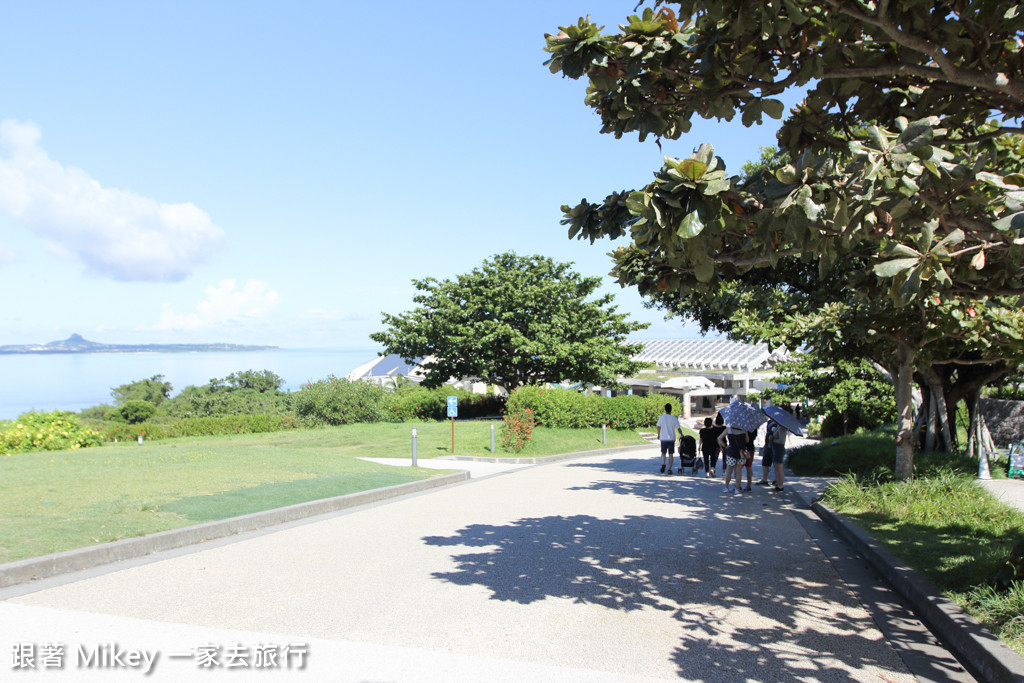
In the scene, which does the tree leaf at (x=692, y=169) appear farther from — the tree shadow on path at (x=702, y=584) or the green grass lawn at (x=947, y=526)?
the green grass lawn at (x=947, y=526)

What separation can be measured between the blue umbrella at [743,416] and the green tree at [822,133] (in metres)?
6.71

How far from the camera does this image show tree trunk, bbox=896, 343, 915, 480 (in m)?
11.4

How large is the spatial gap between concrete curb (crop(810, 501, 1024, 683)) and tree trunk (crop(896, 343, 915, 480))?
3.88 metres

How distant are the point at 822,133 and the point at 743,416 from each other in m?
7.92

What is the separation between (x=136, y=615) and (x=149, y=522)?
3244mm

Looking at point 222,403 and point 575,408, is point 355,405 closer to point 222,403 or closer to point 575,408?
point 575,408

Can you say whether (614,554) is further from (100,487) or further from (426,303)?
(426,303)

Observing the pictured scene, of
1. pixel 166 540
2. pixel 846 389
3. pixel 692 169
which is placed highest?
pixel 692 169

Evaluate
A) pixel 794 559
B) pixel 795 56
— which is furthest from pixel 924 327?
pixel 795 56

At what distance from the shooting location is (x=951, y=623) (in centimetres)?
531

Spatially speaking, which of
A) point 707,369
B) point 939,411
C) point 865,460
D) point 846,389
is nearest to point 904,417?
point 865,460

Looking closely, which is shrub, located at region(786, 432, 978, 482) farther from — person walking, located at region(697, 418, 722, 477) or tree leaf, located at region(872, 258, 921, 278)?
tree leaf, located at region(872, 258, 921, 278)

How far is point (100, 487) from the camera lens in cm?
1059

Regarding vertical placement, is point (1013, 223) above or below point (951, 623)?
above
